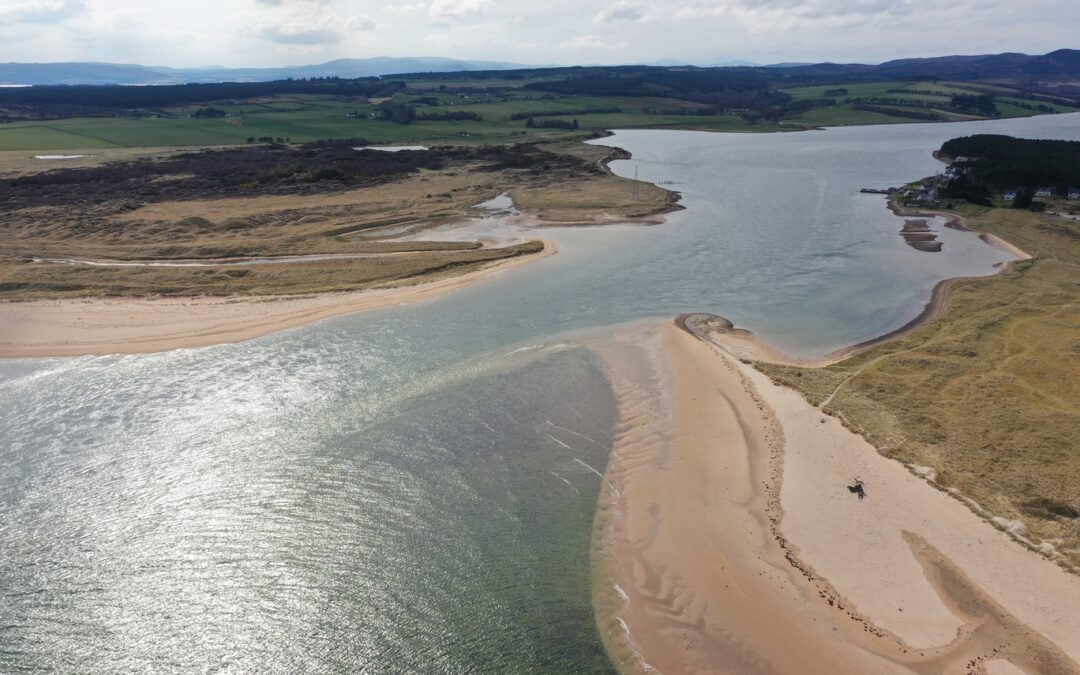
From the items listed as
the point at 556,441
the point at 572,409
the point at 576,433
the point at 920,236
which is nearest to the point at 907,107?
the point at 920,236

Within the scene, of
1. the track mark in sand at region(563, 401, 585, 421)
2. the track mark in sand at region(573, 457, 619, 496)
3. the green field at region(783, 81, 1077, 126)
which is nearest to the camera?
the track mark in sand at region(573, 457, 619, 496)

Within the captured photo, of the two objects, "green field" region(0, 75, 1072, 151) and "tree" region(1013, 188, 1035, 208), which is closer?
"tree" region(1013, 188, 1035, 208)

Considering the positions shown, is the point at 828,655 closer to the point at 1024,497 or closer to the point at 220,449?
the point at 1024,497

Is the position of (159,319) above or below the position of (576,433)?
above

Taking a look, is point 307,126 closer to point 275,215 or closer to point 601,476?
point 275,215

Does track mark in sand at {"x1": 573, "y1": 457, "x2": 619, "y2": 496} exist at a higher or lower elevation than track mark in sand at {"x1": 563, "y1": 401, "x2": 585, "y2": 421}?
lower

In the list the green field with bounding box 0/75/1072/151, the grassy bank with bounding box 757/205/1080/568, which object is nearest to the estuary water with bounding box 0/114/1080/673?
the grassy bank with bounding box 757/205/1080/568

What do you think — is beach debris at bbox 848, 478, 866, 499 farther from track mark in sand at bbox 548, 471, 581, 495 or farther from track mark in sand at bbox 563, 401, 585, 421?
track mark in sand at bbox 563, 401, 585, 421
